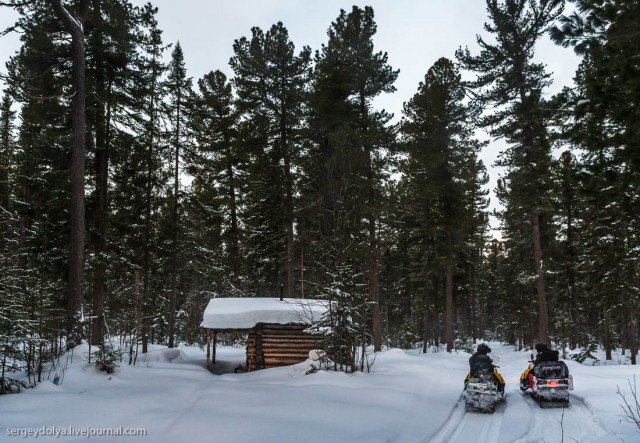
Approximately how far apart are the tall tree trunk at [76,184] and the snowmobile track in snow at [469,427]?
9555 mm

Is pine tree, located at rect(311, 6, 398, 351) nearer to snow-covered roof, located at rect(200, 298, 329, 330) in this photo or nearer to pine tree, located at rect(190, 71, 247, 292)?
snow-covered roof, located at rect(200, 298, 329, 330)

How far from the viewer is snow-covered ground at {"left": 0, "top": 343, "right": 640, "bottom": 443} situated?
6586 mm

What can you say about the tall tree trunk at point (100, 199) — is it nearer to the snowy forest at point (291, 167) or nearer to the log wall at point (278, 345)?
the snowy forest at point (291, 167)

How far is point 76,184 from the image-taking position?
12203 mm

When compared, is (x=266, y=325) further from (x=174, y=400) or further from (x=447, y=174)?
(x=447, y=174)

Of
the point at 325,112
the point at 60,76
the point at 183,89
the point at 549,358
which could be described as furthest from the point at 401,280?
the point at 60,76

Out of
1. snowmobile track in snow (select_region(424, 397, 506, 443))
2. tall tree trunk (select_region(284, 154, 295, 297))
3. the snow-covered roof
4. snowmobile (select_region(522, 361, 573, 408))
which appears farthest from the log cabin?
snowmobile (select_region(522, 361, 573, 408))

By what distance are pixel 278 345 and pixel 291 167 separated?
10.4 meters

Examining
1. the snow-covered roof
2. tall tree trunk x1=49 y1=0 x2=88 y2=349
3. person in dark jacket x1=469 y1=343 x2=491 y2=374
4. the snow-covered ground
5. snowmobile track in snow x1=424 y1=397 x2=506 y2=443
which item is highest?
tall tree trunk x1=49 y1=0 x2=88 y2=349

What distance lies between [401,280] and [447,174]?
49.7 feet

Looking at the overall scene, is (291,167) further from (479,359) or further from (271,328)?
(479,359)

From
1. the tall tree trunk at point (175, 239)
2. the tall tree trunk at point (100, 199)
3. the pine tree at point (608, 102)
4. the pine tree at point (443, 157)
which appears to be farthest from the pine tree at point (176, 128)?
the pine tree at point (608, 102)

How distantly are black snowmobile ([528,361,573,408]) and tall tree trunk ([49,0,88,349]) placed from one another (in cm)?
1238

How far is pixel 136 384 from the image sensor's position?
9.36 m
